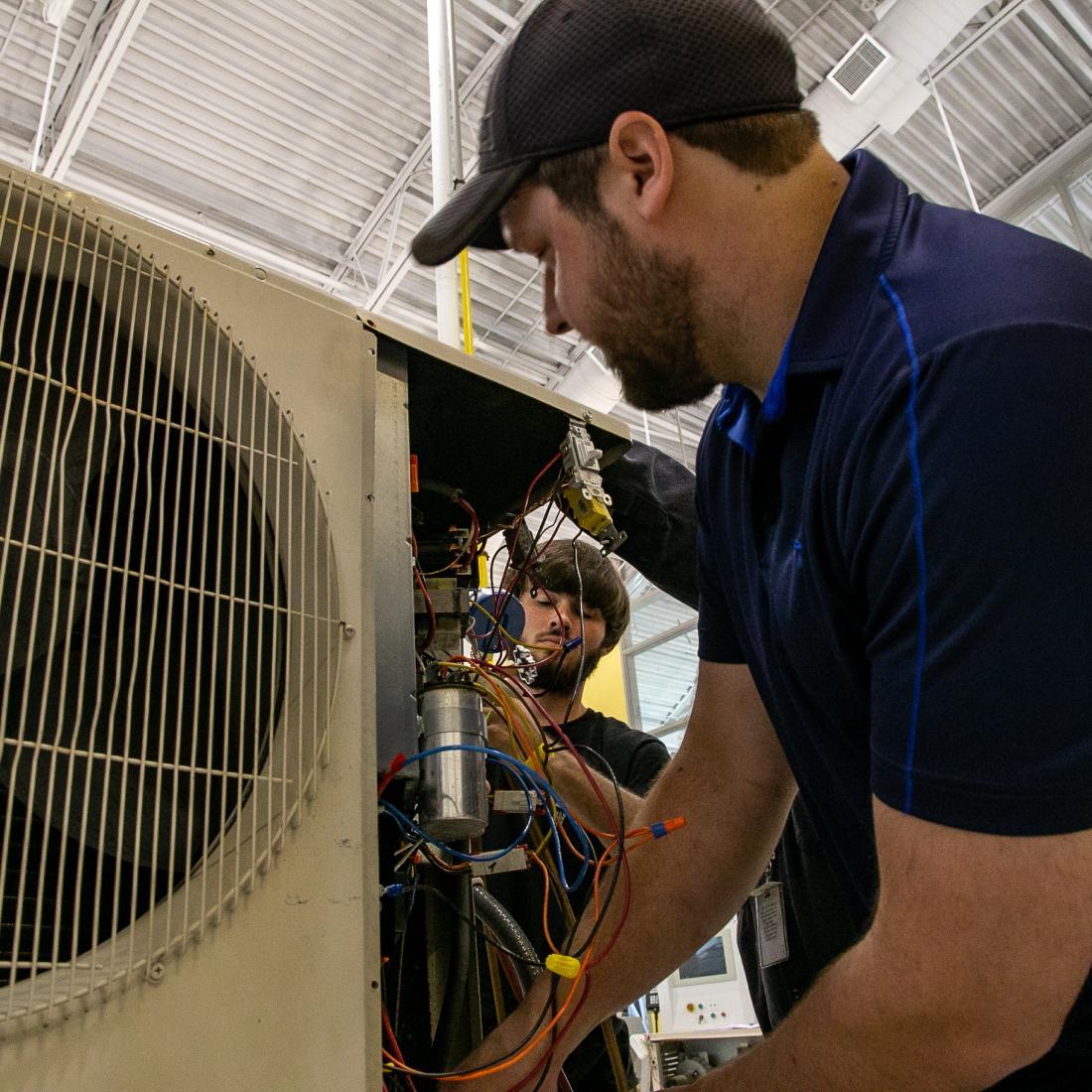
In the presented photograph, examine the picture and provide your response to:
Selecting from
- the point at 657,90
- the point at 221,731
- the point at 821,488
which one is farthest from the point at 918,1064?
the point at 657,90

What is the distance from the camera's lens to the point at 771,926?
1259 millimetres

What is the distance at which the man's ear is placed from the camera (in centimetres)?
77

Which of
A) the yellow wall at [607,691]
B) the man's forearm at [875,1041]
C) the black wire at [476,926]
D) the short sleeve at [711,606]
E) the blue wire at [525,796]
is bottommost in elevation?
the man's forearm at [875,1041]

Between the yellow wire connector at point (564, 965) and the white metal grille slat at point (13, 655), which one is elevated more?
the white metal grille slat at point (13, 655)

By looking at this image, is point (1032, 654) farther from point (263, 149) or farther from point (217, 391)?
point (263, 149)

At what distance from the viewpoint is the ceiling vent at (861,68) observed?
2.71 metres

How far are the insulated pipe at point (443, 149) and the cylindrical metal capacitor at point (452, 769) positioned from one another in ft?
3.80

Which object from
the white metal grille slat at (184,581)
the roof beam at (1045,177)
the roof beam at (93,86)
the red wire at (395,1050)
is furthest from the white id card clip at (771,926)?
the roof beam at (1045,177)

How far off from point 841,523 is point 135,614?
0.47m

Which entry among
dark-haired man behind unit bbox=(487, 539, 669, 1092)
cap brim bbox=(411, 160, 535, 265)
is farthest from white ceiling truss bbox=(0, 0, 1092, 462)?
cap brim bbox=(411, 160, 535, 265)

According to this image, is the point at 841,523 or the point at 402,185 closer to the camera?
the point at 841,523

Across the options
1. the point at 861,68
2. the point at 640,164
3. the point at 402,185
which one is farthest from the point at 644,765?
the point at 402,185

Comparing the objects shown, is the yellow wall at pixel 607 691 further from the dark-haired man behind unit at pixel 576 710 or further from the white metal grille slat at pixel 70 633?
the white metal grille slat at pixel 70 633

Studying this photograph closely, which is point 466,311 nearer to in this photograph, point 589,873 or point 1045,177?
point 589,873
